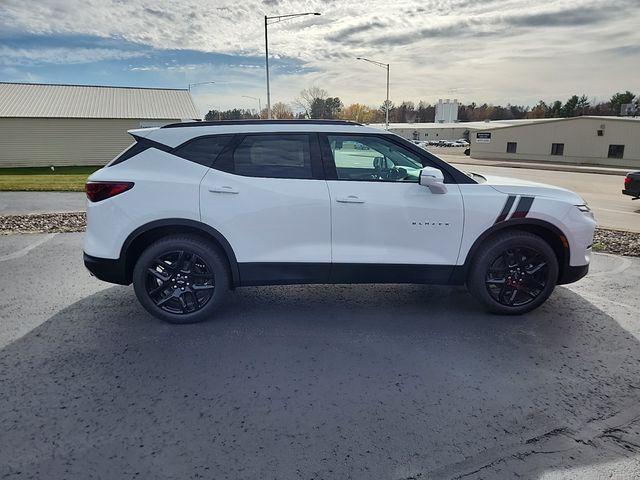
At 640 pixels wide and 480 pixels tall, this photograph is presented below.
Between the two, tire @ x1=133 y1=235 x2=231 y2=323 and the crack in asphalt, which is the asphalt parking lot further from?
tire @ x1=133 y1=235 x2=231 y2=323

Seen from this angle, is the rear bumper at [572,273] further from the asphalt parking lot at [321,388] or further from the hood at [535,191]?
the hood at [535,191]

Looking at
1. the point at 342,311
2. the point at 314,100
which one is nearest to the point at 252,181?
the point at 342,311

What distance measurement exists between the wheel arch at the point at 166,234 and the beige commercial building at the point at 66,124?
23.7 meters

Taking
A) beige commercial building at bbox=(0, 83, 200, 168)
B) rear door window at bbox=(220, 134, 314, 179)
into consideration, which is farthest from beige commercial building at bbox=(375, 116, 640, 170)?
rear door window at bbox=(220, 134, 314, 179)

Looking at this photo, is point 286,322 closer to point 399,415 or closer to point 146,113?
point 399,415

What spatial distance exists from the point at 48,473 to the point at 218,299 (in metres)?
1.87

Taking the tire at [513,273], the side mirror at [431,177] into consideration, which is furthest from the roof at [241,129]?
the tire at [513,273]

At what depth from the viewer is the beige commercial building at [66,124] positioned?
82.8ft

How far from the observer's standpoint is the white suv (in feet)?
12.1

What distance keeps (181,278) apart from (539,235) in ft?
11.1

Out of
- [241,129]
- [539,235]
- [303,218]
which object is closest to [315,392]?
[303,218]

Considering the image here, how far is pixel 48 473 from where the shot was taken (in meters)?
2.17

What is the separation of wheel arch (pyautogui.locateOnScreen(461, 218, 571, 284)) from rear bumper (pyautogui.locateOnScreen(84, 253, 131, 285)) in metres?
3.14

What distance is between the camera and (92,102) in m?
27.8
